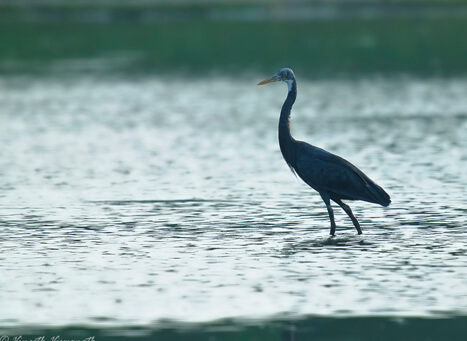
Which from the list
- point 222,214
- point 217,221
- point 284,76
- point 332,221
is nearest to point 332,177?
point 332,221

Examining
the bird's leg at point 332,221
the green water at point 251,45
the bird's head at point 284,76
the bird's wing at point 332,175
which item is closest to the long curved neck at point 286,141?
the bird's wing at point 332,175

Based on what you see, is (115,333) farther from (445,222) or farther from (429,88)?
(429,88)

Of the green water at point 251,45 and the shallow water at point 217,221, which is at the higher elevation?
the green water at point 251,45

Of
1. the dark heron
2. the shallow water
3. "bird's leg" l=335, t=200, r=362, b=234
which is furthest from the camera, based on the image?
"bird's leg" l=335, t=200, r=362, b=234

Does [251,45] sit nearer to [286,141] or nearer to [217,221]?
[217,221]

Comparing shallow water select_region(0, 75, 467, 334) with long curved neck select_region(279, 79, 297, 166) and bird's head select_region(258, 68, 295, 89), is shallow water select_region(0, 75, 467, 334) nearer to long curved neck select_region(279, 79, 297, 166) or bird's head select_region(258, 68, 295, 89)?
long curved neck select_region(279, 79, 297, 166)

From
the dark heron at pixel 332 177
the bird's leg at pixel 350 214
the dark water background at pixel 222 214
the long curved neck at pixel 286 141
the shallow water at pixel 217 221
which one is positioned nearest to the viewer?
the dark water background at pixel 222 214

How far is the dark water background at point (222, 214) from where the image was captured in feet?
34.2

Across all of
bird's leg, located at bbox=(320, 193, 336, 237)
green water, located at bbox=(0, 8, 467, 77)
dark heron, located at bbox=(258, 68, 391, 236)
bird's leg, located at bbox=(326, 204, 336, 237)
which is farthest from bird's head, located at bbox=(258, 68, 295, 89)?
green water, located at bbox=(0, 8, 467, 77)

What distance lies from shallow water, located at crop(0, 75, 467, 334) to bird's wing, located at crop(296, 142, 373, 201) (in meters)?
0.56

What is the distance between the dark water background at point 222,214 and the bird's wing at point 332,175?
0.55 meters

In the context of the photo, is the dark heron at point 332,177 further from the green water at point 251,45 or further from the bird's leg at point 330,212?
the green water at point 251,45

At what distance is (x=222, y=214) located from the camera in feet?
50.9

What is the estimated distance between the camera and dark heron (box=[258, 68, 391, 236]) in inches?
533
